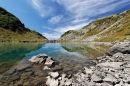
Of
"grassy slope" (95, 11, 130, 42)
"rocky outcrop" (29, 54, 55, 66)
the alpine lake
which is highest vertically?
"grassy slope" (95, 11, 130, 42)

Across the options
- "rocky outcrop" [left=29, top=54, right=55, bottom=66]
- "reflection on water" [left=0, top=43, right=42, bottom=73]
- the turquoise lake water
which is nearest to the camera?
"reflection on water" [left=0, top=43, right=42, bottom=73]

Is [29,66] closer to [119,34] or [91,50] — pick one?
[91,50]

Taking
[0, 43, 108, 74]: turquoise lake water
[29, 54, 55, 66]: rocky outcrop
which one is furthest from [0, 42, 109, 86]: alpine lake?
[29, 54, 55, 66]: rocky outcrop

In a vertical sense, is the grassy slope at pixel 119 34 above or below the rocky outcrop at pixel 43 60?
above

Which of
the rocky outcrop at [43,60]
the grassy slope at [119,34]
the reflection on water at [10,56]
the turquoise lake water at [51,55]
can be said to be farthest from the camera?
the grassy slope at [119,34]

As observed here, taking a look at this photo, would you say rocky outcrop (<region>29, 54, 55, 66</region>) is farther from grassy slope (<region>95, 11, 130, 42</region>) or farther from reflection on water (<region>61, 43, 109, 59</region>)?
grassy slope (<region>95, 11, 130, 42</region>)

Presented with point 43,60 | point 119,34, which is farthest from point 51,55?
point 119,34

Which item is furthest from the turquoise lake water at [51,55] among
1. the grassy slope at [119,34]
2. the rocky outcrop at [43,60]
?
the grassy slope at [119,34]

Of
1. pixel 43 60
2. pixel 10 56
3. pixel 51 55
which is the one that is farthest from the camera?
pixel 51 55

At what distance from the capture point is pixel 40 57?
114ft

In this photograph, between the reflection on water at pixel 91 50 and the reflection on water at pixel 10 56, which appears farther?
the reflection on water at pixel 91 50

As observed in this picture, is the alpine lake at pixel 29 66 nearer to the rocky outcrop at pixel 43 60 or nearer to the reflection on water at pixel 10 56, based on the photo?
the reflection on water at pixel 10 56

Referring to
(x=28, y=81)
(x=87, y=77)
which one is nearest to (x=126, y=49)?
(x=87, y=77)

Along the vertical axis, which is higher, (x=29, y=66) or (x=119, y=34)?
(x=119, y=34)
